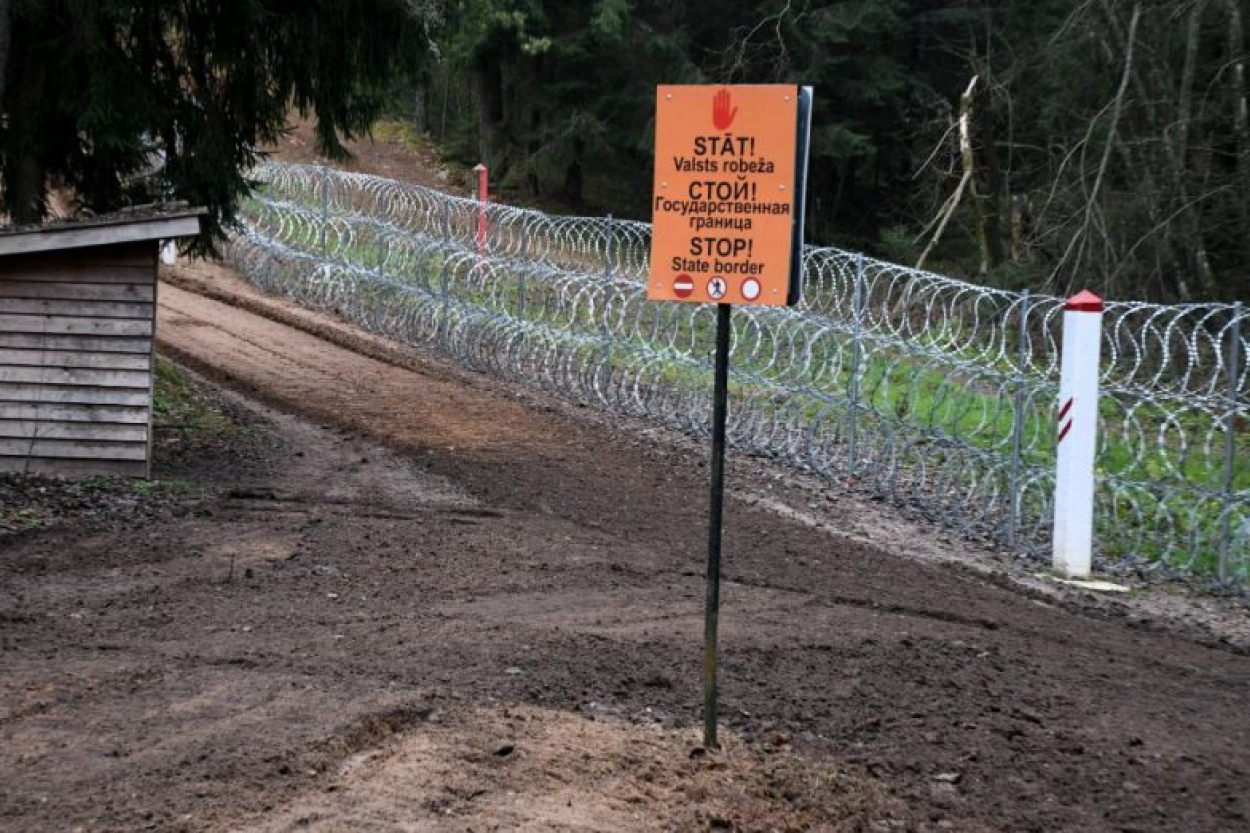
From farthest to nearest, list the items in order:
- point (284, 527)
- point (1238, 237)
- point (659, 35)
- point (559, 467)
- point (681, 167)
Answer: point (659, 35), point (1238, 237), point (559, 467), point (284, 527), point (681, 167)

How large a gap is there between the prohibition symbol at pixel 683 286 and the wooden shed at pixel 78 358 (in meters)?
5.81

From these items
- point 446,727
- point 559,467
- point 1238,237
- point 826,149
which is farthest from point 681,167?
point 826,149

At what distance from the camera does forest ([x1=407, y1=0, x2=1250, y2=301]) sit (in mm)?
17047

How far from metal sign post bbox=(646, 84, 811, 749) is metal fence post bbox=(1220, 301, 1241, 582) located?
444 cm

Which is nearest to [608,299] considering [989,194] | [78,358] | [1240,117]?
[78,358]

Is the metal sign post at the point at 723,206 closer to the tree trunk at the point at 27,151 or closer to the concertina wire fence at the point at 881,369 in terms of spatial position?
the concertina wire fence at the point at 881,369

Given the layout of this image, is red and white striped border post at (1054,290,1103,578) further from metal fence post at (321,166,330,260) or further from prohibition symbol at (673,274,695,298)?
metal fence post at (321,166,330,260)

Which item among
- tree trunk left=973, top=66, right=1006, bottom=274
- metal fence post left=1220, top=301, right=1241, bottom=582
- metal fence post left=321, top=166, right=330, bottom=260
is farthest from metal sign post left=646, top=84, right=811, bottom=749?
tree trunk left=973, top=66, right=1006, bottom=274

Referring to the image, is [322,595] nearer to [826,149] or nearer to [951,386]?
[951,386]

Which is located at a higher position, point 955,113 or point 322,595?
point 955,113

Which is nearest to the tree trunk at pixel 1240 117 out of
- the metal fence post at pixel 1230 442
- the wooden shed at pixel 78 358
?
the metal fence post at pixel 1230 442

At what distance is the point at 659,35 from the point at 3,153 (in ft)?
72.2

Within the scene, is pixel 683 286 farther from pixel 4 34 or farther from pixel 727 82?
pixel 727 82

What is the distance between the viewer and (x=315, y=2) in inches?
453
